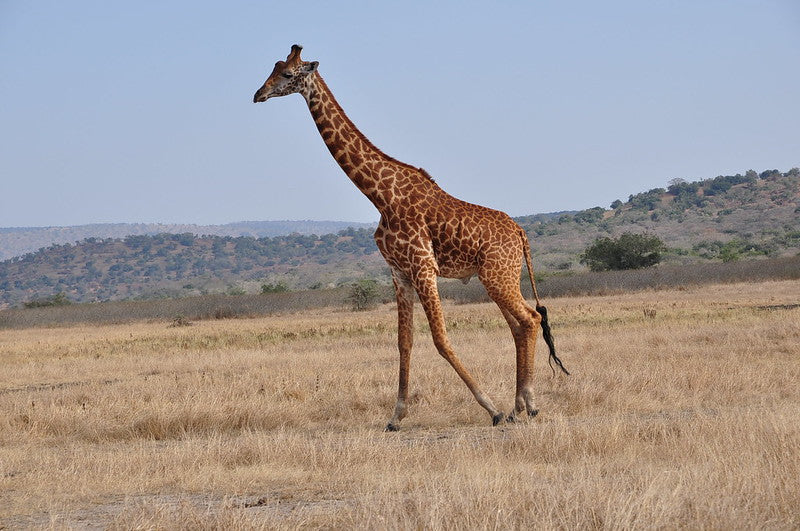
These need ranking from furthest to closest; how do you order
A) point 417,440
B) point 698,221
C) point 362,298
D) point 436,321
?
1. point 698,221
2. point 362,298
3. point 436,321
4. point 417,440

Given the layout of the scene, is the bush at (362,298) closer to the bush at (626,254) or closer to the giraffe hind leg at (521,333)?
the bush at (626,254)

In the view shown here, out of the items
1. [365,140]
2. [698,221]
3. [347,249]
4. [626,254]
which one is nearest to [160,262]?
[347,249]

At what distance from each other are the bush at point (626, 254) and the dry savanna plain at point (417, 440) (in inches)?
1346

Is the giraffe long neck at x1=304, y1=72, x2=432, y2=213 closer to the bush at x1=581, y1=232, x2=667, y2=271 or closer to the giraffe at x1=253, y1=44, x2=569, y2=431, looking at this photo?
the giraffe at x1=253, y1=44, x2=569, y2=431

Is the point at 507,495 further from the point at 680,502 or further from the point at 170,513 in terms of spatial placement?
the point at 170,513

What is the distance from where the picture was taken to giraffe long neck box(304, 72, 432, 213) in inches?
394

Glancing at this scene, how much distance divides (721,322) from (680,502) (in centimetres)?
1481

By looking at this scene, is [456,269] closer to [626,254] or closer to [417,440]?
[417,440]

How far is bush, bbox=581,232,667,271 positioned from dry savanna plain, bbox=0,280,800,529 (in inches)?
1346

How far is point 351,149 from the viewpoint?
10.2 meters

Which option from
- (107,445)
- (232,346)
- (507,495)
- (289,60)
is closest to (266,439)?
(107,445)

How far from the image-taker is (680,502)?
5.48 meters

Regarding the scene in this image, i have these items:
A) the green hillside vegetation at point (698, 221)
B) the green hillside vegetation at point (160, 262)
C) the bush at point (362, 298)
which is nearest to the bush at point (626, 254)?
the green hillside vegetation at point (698, 221)

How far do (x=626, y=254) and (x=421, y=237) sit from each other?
4361cm
